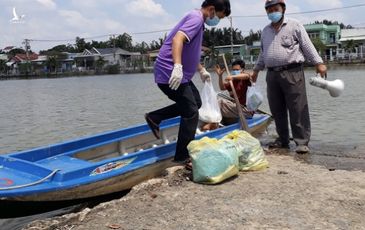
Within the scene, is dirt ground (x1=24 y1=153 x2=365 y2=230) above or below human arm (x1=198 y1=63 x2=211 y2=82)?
below

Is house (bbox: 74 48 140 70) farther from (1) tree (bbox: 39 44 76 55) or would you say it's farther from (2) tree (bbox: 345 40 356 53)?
(2) tree (bbox: 345 40 356 53)

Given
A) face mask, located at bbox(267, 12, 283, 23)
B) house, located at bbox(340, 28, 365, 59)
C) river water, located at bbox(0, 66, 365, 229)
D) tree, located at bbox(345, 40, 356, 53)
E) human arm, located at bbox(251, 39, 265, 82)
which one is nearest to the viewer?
face mask, located at bbox(267, 12, 283, 23)

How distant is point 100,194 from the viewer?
5484 mm

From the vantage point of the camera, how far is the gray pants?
281 inches

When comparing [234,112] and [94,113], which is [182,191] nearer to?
[234,112]

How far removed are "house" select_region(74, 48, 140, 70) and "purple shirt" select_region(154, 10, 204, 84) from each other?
9600 cm

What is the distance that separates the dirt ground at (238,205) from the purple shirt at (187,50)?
3.95ft

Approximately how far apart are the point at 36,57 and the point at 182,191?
383 feet

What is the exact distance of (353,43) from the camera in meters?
77.6

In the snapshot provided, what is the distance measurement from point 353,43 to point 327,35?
1020 centimetres

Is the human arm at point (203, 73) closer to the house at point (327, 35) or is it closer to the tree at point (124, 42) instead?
the house at point (327, 35)

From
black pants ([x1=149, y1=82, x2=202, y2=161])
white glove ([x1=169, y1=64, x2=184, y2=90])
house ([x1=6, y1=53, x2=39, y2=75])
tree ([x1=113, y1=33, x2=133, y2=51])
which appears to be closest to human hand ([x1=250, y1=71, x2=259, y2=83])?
black pants ([x1=149, y1=82, x2=202, y2=161])

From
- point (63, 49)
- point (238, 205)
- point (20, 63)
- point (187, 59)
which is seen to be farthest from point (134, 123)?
point (63, 49)

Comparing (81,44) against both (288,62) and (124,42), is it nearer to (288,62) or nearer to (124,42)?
(124,42)
